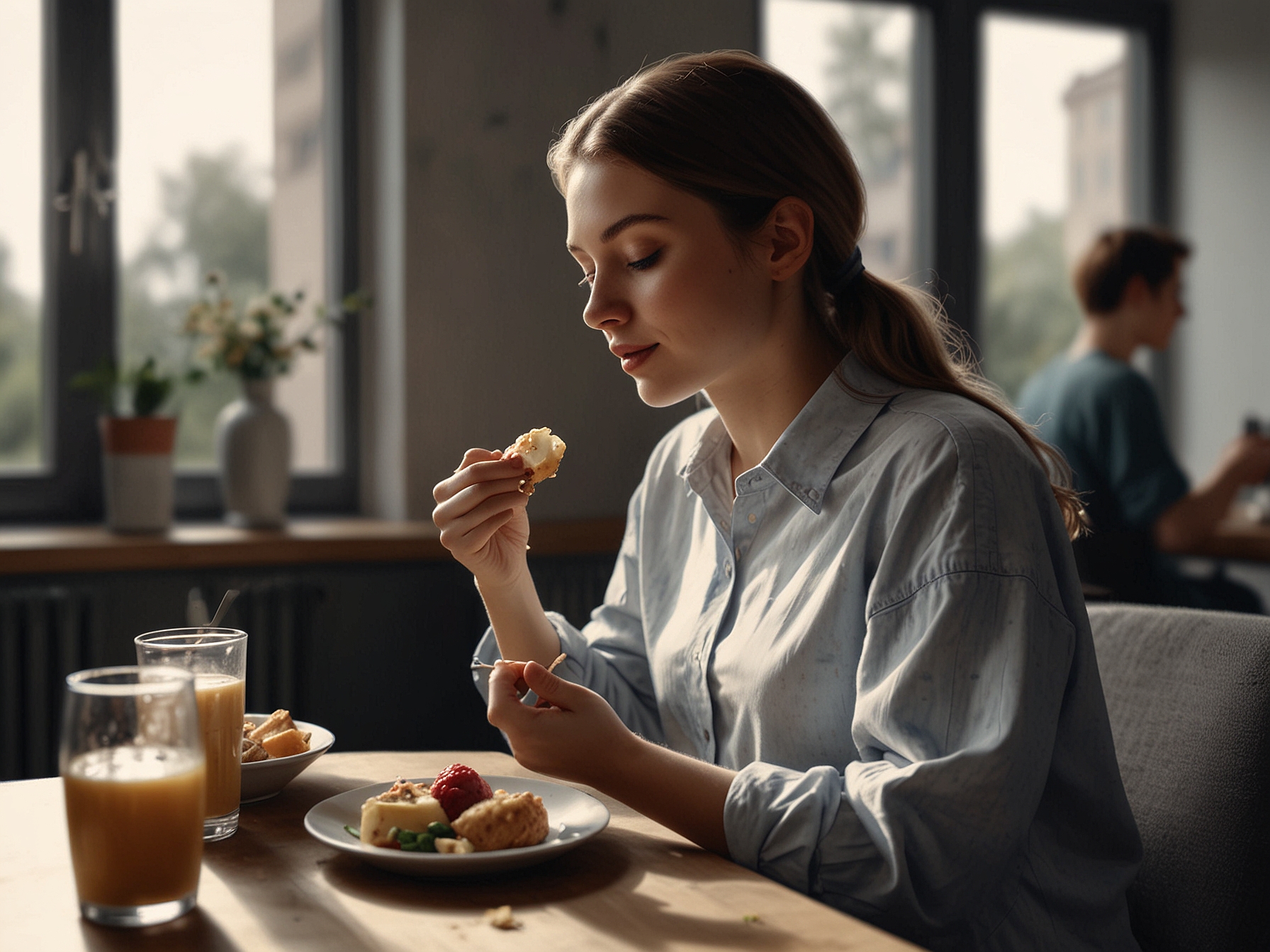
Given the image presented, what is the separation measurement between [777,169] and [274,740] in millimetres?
714

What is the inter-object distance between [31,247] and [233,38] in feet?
2.11

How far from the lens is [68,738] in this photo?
0.75m

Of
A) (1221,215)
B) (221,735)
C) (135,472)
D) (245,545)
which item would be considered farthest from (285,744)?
(1221,215)

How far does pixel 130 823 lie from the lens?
2.47 feet

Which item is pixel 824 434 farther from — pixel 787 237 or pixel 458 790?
pixel 458 790

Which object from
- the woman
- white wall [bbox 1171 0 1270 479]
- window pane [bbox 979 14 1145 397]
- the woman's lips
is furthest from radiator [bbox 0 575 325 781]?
white wall [bbox 1171 0 1270 479]

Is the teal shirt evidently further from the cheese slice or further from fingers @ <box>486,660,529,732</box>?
the cheese slice

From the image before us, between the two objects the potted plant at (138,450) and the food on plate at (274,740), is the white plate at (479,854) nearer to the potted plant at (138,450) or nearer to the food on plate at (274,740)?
the food on plate at (274,740)

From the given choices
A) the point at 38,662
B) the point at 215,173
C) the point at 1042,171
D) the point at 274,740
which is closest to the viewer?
the point at 274,740

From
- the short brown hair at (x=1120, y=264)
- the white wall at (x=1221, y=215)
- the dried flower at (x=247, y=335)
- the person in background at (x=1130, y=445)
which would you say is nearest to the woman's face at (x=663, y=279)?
the dried flower at (x=247, y=335)

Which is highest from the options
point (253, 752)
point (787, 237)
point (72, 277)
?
point (72, 277)

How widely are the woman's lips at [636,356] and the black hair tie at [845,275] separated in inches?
8.4

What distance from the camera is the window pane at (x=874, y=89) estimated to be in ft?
10.8

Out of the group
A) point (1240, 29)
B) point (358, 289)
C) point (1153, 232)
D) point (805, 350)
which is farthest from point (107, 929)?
point (1240, 29)
